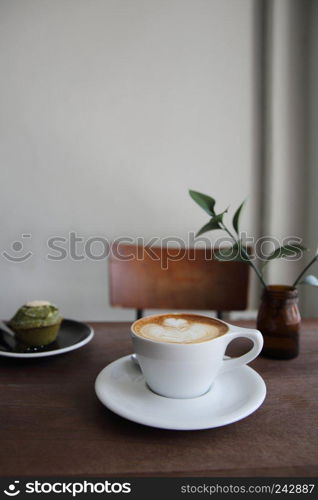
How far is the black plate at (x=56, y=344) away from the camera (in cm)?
54

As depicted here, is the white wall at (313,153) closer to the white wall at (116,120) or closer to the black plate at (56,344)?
the white wall at (116,120)

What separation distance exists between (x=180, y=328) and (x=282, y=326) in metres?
0.21

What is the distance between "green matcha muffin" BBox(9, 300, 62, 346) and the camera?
1.98ft

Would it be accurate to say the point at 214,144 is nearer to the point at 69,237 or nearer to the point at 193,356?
the point at 69,237

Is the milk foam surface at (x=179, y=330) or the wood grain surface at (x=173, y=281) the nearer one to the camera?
the milk foam surface at (x=179, y=330)

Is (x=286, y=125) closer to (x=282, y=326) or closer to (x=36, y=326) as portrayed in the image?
(x=282, y=326)

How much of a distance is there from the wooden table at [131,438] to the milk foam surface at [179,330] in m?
0.10

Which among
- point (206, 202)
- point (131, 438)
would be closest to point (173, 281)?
point (206, 202)

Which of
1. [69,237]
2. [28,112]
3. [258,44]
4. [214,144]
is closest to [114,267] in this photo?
A: [69,237]

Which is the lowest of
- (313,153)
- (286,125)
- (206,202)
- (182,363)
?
(182,363)

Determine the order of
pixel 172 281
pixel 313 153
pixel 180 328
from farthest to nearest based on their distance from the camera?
pixel 313 153 → pixel 172 281 → pixel 180 328

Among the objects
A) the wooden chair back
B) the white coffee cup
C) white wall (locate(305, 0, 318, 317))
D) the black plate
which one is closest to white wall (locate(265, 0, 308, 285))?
white wall (locate(305, 0, 318, 317))

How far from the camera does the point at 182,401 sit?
1.29 feet

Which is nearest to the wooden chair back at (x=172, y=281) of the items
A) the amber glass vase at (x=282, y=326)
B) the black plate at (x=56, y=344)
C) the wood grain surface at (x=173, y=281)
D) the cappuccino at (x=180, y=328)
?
the wood grain surface at (x=173, y=281)
